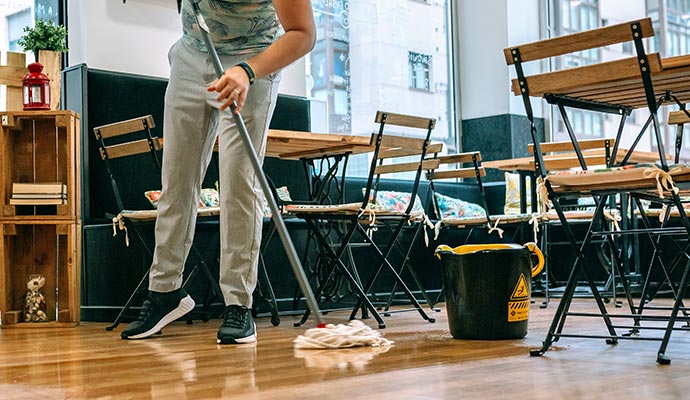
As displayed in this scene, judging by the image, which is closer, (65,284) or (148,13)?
(65,284)

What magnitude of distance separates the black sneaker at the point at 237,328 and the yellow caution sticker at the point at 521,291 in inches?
33.6

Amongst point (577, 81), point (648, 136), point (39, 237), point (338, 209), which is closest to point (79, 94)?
point (39, 237)

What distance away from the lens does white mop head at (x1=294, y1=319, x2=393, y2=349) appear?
2.54m

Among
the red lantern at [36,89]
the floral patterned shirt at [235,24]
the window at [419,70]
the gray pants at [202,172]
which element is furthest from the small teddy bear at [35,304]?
the window at [419,70]

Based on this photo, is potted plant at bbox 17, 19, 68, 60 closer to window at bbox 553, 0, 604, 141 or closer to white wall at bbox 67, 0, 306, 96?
A: white wall at bbox 67, 0, 306, 96

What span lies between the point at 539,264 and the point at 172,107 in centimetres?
136

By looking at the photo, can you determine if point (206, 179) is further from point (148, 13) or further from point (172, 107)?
point (172, 107)

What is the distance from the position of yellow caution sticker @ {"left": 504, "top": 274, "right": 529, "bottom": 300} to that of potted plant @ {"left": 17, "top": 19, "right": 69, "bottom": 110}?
287 cm

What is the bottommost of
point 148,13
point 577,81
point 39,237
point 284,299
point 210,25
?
point 284,299

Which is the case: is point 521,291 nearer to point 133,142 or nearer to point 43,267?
point 133,142

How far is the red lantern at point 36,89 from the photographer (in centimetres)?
433

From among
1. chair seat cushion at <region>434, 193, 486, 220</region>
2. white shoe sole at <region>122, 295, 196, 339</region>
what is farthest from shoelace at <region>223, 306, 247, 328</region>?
chair seat cushion at <region>434, 193, 486, 220</region>

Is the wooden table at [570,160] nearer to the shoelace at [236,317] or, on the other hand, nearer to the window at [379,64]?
the window at [379,64]

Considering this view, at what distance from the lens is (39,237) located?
4379mm
